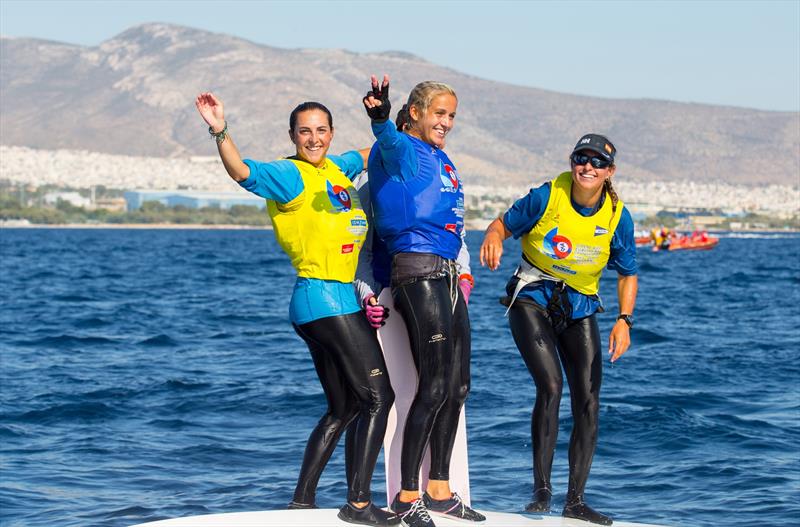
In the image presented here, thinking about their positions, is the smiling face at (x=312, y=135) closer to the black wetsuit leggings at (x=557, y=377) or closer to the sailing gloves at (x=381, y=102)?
the sailing gloves at (x=381, y=102)

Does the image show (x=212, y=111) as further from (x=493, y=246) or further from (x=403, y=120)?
(x=493, y=246)

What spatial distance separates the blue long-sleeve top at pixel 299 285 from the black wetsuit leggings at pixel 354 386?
59 mm

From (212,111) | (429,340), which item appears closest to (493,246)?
(429,340)

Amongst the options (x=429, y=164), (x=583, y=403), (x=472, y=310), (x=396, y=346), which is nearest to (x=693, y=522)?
(x=583, y=403)

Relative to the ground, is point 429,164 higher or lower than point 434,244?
higher

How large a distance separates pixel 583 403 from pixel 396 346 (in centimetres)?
134

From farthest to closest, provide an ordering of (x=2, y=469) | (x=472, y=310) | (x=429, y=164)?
(x=472, y=310) → (x=2, y=469) → (x=429, y=164)

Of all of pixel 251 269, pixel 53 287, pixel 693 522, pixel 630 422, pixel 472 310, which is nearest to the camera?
pixel 693 522

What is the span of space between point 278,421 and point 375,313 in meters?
9.93

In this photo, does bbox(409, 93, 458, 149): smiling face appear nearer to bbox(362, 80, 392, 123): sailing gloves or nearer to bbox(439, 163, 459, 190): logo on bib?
bbox(439, 163, 459, 190): logo on bib

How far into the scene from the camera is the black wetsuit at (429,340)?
7.95 metres

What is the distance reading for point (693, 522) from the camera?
1191 centimetres

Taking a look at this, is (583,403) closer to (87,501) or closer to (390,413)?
(390,413)

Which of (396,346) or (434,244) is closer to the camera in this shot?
(434,244)
